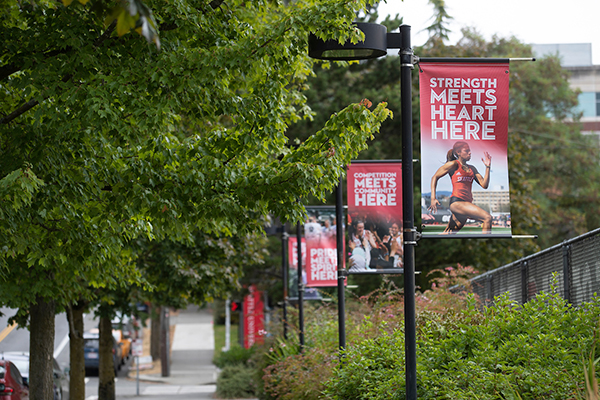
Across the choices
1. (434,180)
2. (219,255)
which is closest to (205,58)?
(434,180)

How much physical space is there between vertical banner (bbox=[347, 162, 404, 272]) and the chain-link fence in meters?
1.70

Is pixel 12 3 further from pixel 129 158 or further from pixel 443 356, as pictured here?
pixel 443 356

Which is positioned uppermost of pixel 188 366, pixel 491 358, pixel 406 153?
pixel 406 153

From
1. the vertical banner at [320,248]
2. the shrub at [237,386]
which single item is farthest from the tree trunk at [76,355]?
the shrub at [237,386]

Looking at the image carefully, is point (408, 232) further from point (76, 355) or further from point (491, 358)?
point (76, 355)

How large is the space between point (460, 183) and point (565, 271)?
392 centimetres

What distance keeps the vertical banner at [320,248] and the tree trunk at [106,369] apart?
20.9ft

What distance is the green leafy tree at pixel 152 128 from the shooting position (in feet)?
23.1

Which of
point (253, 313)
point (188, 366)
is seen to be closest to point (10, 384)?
point (253, 313)

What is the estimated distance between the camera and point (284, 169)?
24.0 ft

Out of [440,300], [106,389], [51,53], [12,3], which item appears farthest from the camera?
[106,389]

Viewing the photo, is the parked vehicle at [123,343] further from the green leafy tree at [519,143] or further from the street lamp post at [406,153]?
the street lamp post at [406,153]

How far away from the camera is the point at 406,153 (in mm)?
6199

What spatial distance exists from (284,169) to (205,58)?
1.37m
